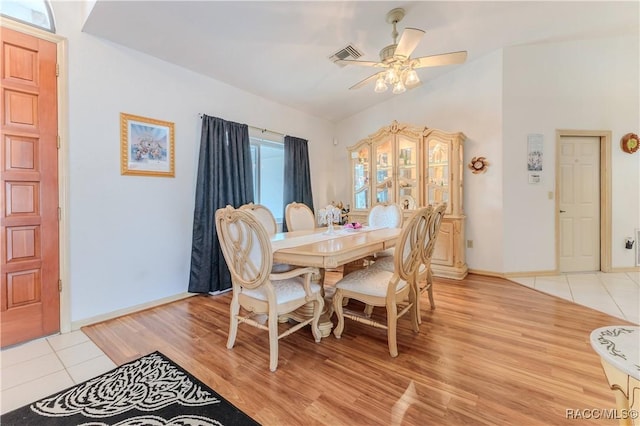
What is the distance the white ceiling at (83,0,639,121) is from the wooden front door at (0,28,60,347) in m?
0.55

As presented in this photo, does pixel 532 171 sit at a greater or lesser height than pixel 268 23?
lesser

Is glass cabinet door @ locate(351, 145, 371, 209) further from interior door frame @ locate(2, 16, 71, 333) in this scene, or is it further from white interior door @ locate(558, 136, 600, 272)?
interior door frame @ locate(2, 16, 71, 333)

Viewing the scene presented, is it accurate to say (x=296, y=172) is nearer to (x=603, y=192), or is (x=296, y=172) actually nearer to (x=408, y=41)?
(x=408, y=41)

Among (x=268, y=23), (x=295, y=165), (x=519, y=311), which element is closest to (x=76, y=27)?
(x=268, y=23)

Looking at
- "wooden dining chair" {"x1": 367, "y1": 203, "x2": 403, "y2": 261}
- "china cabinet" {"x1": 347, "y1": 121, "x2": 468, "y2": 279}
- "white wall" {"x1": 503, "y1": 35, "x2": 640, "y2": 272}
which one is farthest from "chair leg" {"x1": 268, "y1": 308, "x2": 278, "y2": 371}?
"white wall" {"x1": 503, "y1": 35, "x2": 640, "y2": 272}

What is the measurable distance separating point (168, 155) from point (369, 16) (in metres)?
2.41

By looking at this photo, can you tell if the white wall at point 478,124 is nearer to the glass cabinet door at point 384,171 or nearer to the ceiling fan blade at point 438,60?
the glass cabinet door at point 384,171

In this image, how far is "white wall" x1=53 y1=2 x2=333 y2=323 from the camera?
7.86 feet

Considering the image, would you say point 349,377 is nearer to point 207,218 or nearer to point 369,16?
point 207,218

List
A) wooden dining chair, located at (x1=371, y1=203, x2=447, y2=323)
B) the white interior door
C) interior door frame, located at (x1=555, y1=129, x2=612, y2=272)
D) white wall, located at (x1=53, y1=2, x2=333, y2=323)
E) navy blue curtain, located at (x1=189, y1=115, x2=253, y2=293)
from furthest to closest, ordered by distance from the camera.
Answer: the white interior door, interior door frame, located at (x1=555, y1=129, x2=612, y2=272), navy blue curtain, located at (x1=189, y1=115, x2=253, y2=293), white wall, located at (x1=53, y1=2, x2=333, y2=323), wooden dining chair, located at (x1=371, y1=203, x2=447, y2=323)

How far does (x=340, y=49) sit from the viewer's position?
3076mm

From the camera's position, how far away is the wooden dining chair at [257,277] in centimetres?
179

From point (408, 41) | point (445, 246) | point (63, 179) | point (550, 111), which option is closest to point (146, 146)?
point (63, 179)

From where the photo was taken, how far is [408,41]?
2137 mm
